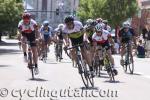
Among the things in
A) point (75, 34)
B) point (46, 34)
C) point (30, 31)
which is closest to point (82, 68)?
point (75, 34)

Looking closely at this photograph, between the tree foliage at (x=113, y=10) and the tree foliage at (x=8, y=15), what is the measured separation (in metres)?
10.6

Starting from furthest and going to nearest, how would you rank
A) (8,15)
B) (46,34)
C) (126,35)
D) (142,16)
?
(142,16)
(8,15)
(46,34)
(126,35)

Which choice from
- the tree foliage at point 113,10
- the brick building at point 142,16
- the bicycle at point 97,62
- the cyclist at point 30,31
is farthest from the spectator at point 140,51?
the brick building at point 142,16

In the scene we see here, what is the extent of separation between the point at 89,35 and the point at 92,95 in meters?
6.86

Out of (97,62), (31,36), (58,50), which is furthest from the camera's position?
(58,50)

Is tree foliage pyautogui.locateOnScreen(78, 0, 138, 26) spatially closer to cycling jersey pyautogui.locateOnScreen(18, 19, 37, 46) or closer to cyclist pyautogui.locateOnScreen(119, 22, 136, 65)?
cyclist pyautogui.locateOnScreen(119, 22, 136, 65)

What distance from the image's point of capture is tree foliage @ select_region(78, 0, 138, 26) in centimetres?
6718

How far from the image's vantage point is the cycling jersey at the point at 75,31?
1559 cm

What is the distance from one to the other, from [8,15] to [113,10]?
1556cm

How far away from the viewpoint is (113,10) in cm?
6819

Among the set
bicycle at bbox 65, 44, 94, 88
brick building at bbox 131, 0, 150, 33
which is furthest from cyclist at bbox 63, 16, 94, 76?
brick building at bbox 131, 0, 150, 33

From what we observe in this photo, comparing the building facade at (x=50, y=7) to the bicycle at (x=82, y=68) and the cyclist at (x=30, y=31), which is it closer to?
the cyclist at (x=30, y=31)

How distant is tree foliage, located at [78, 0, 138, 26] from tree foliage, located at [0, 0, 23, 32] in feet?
34.9

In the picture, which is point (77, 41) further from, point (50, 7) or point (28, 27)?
point (50, 7)
